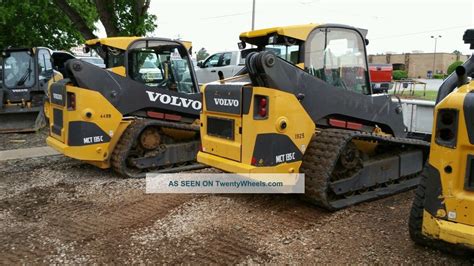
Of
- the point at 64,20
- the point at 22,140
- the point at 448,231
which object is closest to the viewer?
the point at 448,231

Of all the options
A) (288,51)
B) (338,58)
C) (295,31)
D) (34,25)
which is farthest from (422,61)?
(295,31)

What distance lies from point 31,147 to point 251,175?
6.76 m

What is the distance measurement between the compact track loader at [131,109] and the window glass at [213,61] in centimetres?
1041

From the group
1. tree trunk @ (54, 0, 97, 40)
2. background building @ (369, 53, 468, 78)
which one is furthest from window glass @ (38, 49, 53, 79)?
background building @ (369, 53, 468, 78)

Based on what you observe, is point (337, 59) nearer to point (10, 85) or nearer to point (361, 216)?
point (361, 216)

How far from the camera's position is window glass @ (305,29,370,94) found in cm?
533

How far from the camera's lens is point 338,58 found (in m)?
5.54

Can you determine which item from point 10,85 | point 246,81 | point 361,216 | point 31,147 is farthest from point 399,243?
point 10,85

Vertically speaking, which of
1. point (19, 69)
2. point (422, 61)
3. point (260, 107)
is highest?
point (422, 61)

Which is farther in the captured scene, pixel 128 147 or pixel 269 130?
pixel 128 147

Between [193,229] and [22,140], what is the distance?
24.8 ft

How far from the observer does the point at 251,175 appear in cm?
479

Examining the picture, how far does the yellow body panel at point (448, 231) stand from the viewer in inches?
123

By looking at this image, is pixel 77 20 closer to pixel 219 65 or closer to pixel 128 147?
pixel 128 147
